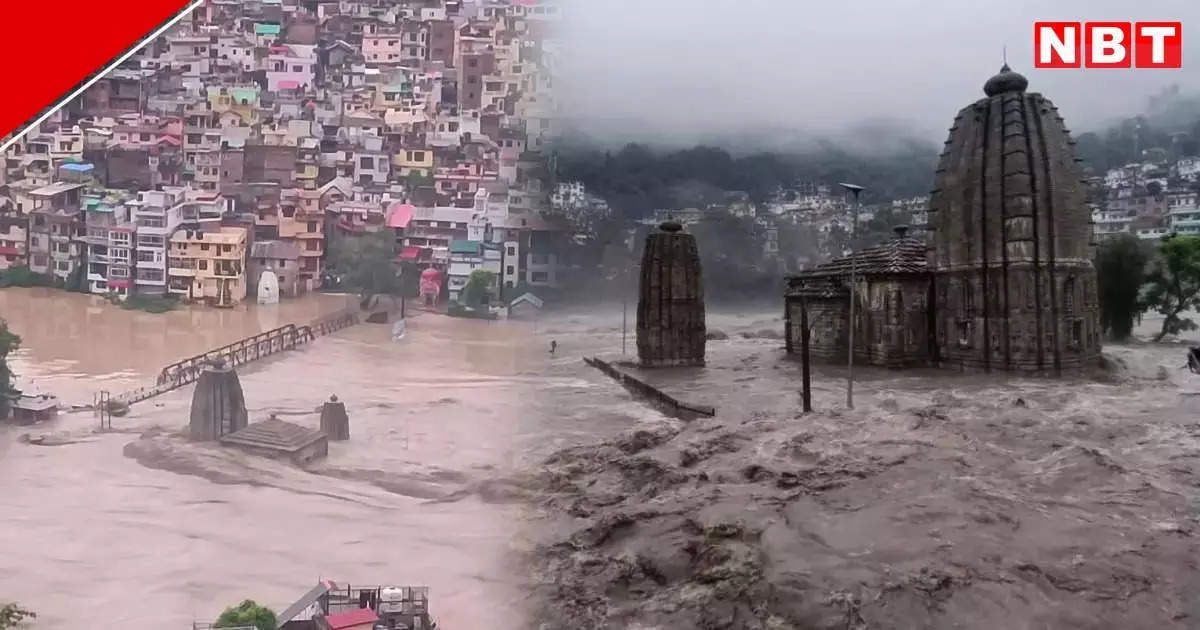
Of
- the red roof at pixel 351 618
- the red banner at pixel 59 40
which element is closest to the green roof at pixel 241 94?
the red banner at pixel 59 40

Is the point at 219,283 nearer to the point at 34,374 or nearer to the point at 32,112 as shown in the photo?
the point at 34,374

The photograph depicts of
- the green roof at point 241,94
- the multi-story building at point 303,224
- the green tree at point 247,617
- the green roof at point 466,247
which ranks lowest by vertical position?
the green tree at point 247,617

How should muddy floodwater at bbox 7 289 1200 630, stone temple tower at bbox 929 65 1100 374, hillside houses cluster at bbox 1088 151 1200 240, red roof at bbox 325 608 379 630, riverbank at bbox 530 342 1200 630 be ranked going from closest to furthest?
red roof at bbox 325 608 379 630, muddy floodwater at bbox 7 289 1200 630, riverbank at bbox 530 342 1200 630, stone temple tower at bbox 929 65 1100 374, hillside houses cluster at bbox 1088 151 1200 240

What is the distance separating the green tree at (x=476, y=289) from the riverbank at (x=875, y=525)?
1.16 m

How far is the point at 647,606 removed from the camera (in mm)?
3504

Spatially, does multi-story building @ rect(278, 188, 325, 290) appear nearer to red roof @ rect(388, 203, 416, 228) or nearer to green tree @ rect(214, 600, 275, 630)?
red roof @ rect(388, 203, 416, 228)

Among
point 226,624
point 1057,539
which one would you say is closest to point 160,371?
point 226,624

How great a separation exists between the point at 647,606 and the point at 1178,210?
53.0ft

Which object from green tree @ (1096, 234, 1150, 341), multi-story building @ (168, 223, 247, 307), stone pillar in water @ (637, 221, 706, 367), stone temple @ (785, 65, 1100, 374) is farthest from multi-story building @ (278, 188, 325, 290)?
green tree @ (1096, 234, 1150, 341)

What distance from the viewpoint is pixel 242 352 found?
3896 mm

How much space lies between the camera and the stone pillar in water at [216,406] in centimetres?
363

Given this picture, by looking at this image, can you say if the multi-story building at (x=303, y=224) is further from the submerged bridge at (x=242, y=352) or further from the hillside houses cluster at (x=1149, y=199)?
the hillside houses cluster at (x=1149, y=199)

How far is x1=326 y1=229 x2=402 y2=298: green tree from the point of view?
4.02 m

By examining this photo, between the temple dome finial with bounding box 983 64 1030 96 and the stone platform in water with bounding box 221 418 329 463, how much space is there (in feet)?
39.2
